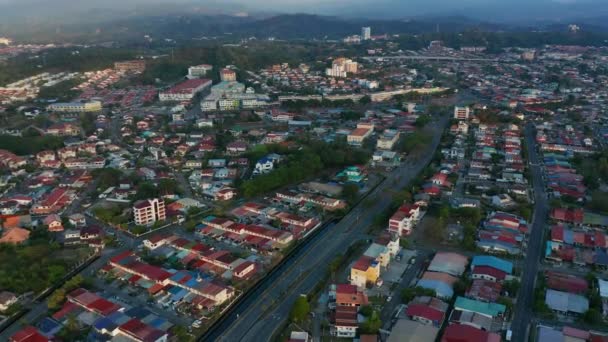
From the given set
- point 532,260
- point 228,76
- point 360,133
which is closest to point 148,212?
point 532,260

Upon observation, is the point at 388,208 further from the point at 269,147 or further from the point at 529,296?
the point at 269,147

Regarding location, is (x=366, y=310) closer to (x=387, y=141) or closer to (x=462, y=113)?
(x=387, y=141)

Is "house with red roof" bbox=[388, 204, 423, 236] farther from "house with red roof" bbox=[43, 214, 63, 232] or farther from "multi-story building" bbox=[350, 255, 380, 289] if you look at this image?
"house with red roof" bbox=[43, 214, 63, 232]

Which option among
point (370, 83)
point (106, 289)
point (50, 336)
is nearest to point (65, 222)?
point (106, 289)

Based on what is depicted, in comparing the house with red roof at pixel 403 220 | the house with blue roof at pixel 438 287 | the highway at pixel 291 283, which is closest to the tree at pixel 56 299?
the highway at pixel 291 283

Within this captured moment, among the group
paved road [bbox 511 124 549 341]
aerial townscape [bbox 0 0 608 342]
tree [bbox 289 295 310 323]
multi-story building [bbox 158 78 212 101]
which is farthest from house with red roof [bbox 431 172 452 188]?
multi-story building [bbox 158 78 212 101]

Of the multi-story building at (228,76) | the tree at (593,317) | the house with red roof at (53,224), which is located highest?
the multi-story building at (228,76)

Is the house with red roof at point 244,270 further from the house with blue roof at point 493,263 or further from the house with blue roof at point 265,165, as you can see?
the house with blue roof at point 265,165
